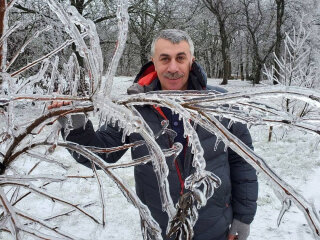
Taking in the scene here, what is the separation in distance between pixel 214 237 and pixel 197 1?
24765 mm

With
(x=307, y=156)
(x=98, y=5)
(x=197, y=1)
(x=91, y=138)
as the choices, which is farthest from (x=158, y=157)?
(x=197, y=1)

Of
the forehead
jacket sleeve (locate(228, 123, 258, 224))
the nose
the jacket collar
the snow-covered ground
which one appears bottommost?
the snow-covered ground

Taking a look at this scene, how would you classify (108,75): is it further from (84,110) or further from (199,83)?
(199,83)

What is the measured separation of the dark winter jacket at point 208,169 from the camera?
77.5 inches

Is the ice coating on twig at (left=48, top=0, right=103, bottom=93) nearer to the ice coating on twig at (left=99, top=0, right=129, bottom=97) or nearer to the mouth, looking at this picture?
the ice coating on twig at (left=99, top=0, right=129, bottom=97)

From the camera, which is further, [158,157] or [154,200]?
[154,200]

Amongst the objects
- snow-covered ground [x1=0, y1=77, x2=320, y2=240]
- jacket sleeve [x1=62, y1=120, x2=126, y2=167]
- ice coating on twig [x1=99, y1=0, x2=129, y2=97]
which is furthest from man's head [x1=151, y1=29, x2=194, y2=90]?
ice coating on twig [x1=99, y1=0, x2=129, y2=97]

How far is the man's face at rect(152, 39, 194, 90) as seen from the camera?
83.1 inches

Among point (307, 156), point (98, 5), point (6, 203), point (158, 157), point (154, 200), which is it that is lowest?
point (307, 156)

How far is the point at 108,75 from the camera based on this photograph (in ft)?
1.96

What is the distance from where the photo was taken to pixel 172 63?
2098mm

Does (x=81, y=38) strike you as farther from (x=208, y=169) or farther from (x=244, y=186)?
(x=244, y=186)

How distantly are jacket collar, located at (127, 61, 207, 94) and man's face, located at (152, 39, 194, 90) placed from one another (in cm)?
6

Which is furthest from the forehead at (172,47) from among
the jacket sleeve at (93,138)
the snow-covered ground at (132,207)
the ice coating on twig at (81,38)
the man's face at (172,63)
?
the ice coating on twig at (81,38)
